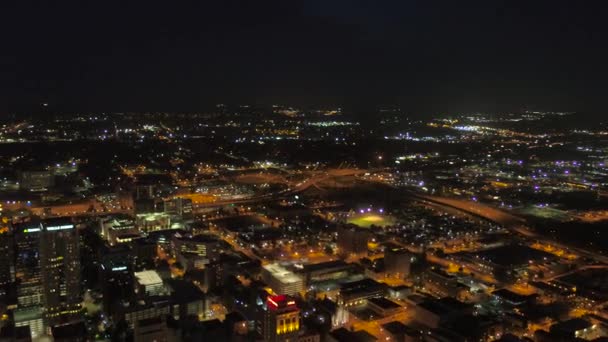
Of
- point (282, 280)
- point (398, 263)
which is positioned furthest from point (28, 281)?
point (398, 263)

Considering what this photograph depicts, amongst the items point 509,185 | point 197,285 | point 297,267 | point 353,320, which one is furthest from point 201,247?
point 509,185

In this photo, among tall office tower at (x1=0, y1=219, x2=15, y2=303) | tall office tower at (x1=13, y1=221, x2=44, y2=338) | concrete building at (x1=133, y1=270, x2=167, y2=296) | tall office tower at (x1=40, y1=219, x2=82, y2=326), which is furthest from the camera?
tall office tower at (x1=0, y1=219, x2=15, y2=303)

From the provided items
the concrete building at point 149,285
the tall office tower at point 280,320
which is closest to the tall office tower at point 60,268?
the concrete building at point 149,285

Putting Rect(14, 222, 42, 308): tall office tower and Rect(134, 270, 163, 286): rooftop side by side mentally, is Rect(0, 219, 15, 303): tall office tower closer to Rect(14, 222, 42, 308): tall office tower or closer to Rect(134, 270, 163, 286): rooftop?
Rect(14, 222, 42, 308): tall office tower

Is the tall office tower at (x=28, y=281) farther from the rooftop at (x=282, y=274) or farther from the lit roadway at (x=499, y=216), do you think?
the lit roadway at (x=499, y=216)

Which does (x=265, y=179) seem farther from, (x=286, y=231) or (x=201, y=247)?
(x=201, y=247)

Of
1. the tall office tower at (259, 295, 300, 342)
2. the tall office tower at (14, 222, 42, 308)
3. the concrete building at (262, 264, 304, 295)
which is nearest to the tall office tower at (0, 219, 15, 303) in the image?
the tall office tower at (14, 222, 42, 308)

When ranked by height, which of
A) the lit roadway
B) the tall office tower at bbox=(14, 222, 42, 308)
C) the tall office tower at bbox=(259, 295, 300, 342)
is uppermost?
the tall office tower at bbox=(259, 295, 300, 342)
